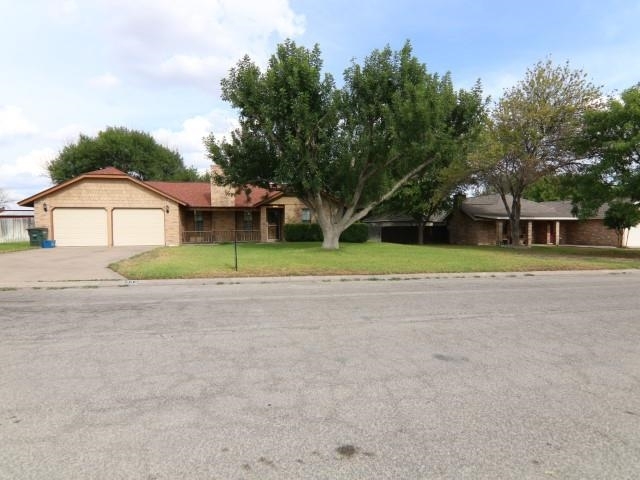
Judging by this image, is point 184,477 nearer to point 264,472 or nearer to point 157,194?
point 264,472

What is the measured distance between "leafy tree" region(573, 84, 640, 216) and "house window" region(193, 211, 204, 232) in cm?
2426

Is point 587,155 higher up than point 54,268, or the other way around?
point 587,155

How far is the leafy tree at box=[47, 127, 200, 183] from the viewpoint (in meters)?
48.8

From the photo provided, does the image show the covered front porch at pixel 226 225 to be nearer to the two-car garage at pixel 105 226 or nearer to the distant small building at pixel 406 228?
the two-car garage at pixel 105 226

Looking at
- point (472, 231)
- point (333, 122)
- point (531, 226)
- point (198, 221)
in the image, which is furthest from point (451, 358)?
point (531, 226)

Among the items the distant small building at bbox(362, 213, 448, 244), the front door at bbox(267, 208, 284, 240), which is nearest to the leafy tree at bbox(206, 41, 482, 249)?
the front door at bbox(267, 208, 284, 240)

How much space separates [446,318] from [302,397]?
3998mm

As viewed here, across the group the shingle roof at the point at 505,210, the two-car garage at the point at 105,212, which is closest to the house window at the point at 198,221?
the two-car garage at the point at 105,212

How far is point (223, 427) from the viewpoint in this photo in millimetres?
3303

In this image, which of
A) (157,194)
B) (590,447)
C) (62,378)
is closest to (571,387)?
(590,447)

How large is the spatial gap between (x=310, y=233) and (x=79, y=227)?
15.2m

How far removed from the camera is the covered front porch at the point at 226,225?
32.0 meters

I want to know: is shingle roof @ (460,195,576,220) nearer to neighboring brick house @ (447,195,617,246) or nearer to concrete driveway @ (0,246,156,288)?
neighboring brick house @ (447,195,617,246)

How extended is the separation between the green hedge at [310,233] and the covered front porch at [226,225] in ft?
3.97
